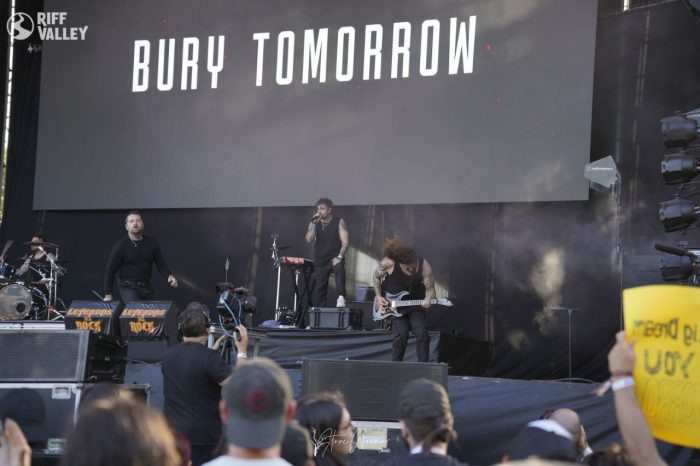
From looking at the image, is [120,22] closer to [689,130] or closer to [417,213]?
[417,213]

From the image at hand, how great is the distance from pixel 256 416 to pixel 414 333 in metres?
6.43

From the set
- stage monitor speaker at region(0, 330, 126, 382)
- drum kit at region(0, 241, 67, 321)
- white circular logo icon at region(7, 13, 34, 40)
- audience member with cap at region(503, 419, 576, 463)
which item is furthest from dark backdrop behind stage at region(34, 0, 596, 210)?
audience member with cap at region(503, 419, 576, 463)

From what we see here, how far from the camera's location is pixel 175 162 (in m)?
12.8

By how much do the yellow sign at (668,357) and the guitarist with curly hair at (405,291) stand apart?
18.2ft

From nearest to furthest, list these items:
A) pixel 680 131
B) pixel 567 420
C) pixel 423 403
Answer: pixel 423 403 → pixel 567 420 → pixel 680 131

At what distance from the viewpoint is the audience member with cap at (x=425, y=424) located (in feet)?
9.81

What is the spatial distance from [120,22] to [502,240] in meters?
6.29

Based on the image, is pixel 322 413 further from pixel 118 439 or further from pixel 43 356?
pixel 43 356

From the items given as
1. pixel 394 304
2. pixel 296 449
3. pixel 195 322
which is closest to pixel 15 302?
pixel 394 304

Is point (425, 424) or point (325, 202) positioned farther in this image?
point (325, 202)

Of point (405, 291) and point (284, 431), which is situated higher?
point (405, 291)

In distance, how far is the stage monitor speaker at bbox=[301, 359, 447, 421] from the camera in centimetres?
612

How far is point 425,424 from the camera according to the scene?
3002 mm

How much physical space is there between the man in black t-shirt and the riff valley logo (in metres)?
9.22
